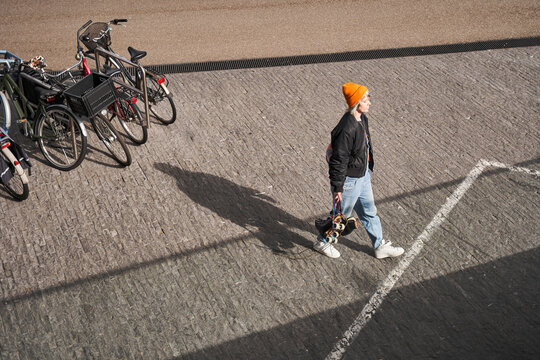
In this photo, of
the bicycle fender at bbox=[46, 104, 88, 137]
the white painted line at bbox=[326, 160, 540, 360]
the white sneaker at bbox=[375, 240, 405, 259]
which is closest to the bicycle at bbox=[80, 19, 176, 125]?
the bicycle fender at bbox=[46, 104, 88, 137]

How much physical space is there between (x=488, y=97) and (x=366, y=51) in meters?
2.31

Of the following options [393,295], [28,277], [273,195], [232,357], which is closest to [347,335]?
[393,295]

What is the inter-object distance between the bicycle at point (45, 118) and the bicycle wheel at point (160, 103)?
1087mm

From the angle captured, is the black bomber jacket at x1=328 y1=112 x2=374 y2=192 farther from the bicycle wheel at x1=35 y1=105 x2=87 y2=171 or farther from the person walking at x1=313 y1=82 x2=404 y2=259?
the bicycle wheel at x1=35 y1=105 x2=87 y2=171

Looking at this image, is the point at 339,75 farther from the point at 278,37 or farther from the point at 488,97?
the point at 488,97

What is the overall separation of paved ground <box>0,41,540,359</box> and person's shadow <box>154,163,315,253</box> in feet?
0.07

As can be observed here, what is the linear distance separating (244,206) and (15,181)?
2.79m

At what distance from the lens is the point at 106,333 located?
465 centimetres

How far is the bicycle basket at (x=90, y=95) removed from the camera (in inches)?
234

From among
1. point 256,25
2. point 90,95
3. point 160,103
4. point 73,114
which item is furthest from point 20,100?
point 256,25

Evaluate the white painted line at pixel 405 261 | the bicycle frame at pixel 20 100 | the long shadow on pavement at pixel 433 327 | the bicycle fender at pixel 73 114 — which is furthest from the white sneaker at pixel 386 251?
the bicycle frame at pixel 20 100

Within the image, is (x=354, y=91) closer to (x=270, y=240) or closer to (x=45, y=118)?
(x=270, y=240)

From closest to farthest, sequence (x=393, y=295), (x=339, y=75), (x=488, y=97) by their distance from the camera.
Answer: (x=393, y=295), (x=488, y=97), (x=339, y=75)

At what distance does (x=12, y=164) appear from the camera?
586cm
